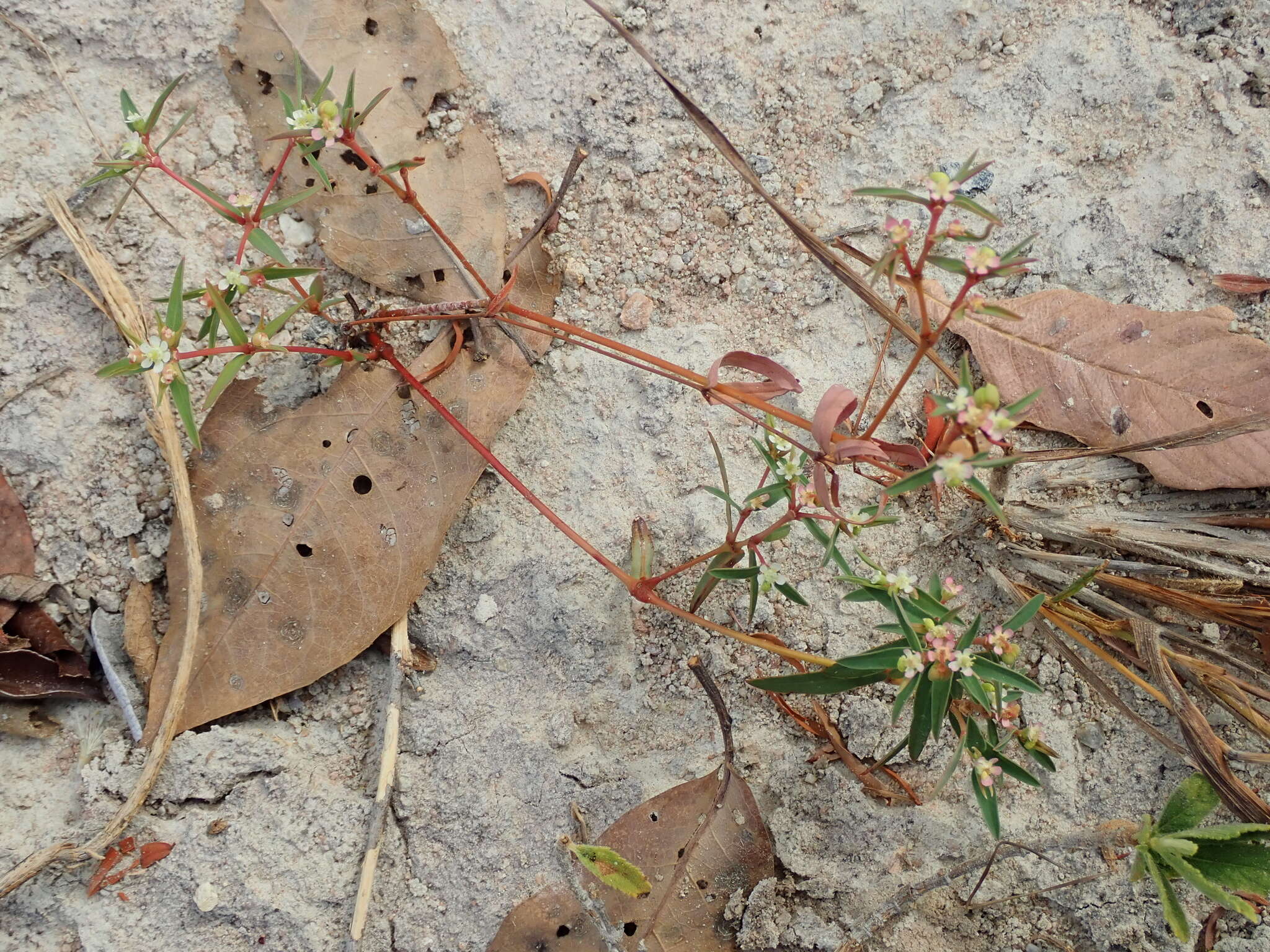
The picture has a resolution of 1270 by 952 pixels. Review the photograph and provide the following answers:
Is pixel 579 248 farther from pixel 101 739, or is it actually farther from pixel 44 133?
pixel 101 739

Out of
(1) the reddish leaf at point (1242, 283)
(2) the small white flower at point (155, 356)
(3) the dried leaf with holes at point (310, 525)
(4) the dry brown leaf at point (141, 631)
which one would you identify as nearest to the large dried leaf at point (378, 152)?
(3) the dried leaf with holes at point (310, 525)

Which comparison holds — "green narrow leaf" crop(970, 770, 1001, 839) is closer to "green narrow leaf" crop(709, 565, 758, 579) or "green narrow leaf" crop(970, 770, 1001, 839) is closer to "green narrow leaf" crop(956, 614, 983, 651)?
"green narrow leaf" crop(956, 614, 983, 651)

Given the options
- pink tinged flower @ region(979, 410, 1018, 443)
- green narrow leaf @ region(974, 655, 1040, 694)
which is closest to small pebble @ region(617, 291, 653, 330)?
pink tinged flower @ region(979, 410, 1018, 443)

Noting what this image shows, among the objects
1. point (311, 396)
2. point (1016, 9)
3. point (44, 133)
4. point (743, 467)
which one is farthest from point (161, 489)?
point (1016, 9)

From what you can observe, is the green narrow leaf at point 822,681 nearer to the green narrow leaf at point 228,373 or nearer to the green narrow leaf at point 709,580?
the green narrow leaf at point 709,580

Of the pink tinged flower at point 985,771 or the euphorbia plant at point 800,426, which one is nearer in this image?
the euphorbia plant at point 800,426

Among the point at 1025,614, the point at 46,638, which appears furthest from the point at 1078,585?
the point at 46,638
